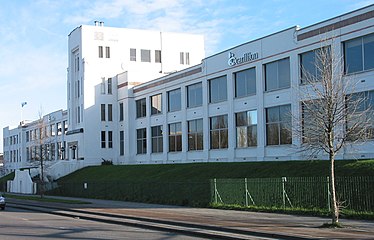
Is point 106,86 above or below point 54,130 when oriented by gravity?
above

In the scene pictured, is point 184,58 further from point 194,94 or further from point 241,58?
point 241,58

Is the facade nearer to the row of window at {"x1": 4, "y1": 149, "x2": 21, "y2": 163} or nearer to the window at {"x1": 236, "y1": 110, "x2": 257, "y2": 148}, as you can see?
the window at {"x1": 236, "y1": 110, "x2": 257, "y2": 148}

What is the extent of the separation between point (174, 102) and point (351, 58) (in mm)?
24866

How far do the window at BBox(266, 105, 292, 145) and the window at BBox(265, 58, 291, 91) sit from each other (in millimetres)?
1632

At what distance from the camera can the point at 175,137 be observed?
56.1 meters

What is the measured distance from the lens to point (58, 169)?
6600 cm

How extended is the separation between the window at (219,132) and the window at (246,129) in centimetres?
171

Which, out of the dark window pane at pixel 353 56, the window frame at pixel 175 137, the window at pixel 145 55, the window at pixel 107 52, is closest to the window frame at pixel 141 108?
the window frame at pixel 175 137

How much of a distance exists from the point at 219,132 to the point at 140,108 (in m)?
17.4

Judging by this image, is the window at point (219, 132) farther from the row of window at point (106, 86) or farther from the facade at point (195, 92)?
the row of window at point (106, 86)

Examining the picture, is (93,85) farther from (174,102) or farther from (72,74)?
(174,102)

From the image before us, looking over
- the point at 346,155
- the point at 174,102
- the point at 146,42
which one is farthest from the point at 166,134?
the point at 346,155

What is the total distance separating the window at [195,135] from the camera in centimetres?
5147

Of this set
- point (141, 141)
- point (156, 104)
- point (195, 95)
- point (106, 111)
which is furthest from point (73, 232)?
point (106, 111)
